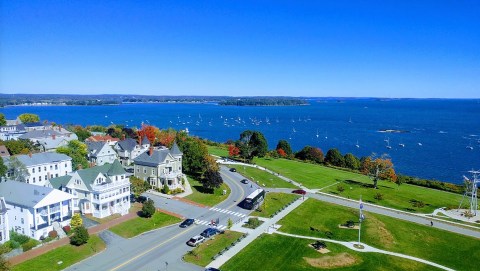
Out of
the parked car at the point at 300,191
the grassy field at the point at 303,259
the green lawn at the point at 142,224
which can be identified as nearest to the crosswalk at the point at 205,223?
the green lawn at the point at 142,224

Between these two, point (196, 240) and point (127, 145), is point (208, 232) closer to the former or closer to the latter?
point (196, 240)

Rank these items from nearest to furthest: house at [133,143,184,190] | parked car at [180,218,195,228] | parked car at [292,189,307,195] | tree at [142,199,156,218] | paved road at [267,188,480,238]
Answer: parked car at [180,218,195,228]
tree at [142,199,156,218]
paved road at [267,188,480,238]
house at [133,143,184,190]
parked car at [292,189,307,195]

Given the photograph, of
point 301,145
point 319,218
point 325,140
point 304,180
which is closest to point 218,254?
point 319,218

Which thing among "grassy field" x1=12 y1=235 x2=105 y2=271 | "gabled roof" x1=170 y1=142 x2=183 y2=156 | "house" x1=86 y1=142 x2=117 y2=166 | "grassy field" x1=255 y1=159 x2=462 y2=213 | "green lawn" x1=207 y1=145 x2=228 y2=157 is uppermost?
"gabled roof" x1=170 y1=142 x2=183 y2=156

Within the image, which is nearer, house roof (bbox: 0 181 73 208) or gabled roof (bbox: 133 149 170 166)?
house roof (bbox: 0 181 73 208)

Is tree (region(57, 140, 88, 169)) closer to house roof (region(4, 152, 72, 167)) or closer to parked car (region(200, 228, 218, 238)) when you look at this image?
house roof (region(4, 152, 72, 167))

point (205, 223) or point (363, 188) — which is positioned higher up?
point (205, 223)

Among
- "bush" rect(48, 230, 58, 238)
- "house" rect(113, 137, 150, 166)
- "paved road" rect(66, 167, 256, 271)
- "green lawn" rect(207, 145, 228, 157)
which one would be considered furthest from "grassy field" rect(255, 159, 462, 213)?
"bush" rect(48, 230, 58, 238)

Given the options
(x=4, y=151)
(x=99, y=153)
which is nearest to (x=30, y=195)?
(x=99, y=153)
